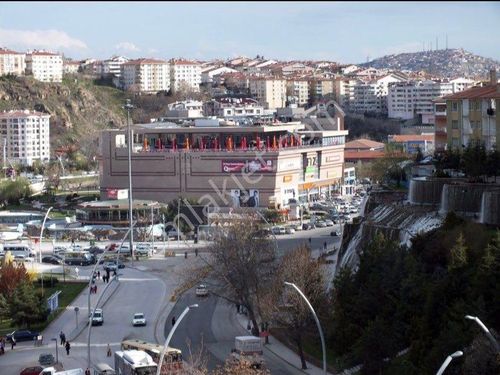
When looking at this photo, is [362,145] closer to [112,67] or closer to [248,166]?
[248,166]

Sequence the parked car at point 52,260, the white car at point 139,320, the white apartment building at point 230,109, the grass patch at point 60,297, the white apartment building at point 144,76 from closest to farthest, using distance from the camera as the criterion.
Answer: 1. the white car at point 139,320
2. the grass patch at point 60,297
3. the parked car at point 52,260
4. the white apartment building at point 230,109
5. the white apartment building at point 144,76

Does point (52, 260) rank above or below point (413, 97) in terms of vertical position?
below

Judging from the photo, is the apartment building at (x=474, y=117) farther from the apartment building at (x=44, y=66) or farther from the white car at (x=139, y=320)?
the apartment building at (x=44, y=66)

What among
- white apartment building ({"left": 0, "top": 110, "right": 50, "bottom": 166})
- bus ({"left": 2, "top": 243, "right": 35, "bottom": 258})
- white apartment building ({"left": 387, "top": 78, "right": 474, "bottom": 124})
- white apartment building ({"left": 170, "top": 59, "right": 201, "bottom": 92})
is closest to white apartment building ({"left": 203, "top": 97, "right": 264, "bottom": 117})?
white apartment building ({"left": 0, "top": 110, "right": 50, "bottom": 166})

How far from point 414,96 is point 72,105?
2991cm

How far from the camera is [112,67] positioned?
115938mm

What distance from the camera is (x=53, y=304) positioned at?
29.9 metres

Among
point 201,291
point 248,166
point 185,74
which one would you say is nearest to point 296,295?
point 201,291

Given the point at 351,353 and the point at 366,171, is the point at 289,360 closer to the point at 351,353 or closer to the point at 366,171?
the point at 351,353

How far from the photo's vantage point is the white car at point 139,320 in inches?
1086

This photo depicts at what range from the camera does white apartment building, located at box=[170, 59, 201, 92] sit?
113 metres

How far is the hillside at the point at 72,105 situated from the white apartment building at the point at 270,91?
8.11 meters

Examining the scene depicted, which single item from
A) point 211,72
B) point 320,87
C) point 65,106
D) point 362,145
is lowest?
point 362,145

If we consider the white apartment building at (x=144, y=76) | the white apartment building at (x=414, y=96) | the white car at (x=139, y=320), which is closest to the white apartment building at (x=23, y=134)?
the white apartment building at (x=144, y=76)
